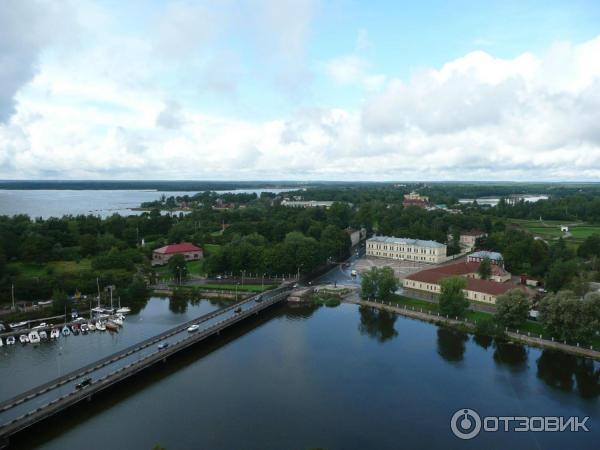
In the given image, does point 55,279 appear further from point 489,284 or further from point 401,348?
point 489,284

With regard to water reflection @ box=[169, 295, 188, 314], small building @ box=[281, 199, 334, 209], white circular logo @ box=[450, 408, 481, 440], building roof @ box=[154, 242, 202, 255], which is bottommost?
white circular logo @ box=[450, 408, 481, 440]

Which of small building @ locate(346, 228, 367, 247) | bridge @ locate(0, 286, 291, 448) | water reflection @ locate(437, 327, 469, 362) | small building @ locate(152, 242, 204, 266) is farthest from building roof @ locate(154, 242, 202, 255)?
water reflection @ locate(437, 327, 469, 362)

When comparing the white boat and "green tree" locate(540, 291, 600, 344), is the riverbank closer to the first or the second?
"green tree" locate(540, 291, 600, 344)

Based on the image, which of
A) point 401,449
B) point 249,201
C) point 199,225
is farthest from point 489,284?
point 249,201

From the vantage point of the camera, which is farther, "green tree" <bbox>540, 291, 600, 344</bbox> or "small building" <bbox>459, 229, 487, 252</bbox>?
"small building" <bbox>459, 229, 487, 252</bbox>

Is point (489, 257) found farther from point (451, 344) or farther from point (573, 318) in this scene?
point (451, 344)

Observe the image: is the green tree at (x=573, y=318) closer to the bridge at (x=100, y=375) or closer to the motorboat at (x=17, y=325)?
the bridge at (x=100, y=375)
